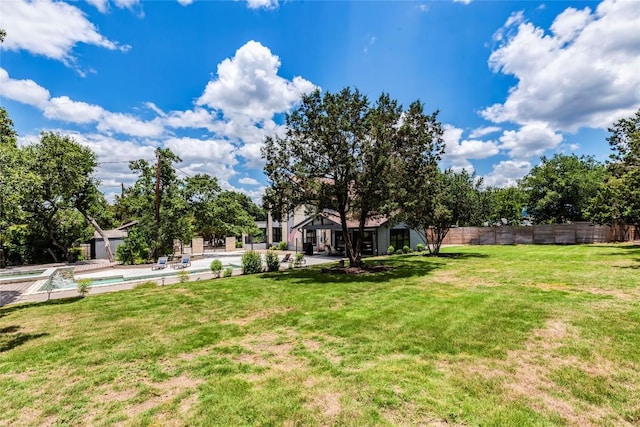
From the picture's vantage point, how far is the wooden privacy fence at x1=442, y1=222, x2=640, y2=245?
31.5 m

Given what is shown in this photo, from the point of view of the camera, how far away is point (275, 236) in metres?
42.5

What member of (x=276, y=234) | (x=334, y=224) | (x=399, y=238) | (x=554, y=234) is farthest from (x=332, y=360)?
(x=276, y=234)

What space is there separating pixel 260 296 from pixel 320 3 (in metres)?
13.7

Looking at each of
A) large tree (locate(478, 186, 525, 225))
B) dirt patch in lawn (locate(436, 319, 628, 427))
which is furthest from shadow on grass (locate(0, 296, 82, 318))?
large tree (locate(478, 186, 525, 225))

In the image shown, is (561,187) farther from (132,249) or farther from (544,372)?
(132,249)

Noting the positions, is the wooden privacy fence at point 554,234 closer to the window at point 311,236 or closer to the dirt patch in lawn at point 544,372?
the window at point 311,236

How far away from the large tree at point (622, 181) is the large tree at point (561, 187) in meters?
→ 10.3

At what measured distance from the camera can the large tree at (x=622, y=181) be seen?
16266 millimetres

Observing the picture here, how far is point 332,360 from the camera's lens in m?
5.40

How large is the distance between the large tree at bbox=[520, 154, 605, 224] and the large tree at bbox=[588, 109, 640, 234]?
10.3 meters

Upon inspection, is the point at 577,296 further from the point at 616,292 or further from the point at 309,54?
the point at 309,54

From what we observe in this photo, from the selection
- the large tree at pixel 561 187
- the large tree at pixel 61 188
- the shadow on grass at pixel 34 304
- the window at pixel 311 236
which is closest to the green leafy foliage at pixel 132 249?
the large tree at pixel 61 188

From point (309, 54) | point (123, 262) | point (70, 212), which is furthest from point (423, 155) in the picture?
point (70, 212)

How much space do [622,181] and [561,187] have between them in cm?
2641
